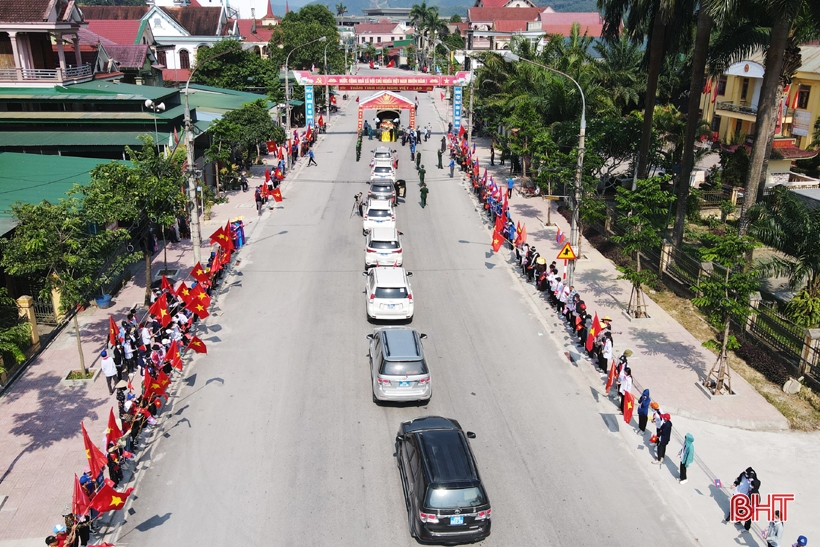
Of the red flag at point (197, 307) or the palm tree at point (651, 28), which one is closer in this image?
the red flag at point (197, 307)

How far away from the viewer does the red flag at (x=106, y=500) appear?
43.8 feet

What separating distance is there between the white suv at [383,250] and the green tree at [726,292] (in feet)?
38.1

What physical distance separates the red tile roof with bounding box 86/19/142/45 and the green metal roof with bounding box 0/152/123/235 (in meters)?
32.7

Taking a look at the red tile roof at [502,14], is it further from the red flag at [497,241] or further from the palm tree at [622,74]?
the red flag at [497,241]

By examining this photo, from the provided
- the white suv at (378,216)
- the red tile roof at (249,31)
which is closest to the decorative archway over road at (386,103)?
the white suv at (378,216)

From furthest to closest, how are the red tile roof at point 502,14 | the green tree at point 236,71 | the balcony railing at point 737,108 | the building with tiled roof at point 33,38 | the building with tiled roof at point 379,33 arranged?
the building with tiled roof at point 379,33
the red tile roof at point 502,14
the green tree at point 236,71
the balcony railing at point 737,108
the building with tiled roof at point 33,38

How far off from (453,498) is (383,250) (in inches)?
609

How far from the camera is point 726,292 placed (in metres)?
18.9

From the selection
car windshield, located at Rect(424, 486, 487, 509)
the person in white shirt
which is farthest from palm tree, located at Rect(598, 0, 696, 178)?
the person in white shirt

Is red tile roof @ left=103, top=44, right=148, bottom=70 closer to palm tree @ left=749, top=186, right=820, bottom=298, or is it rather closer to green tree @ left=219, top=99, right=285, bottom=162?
green tree @ left=219, top=99, right=285, bottom=162

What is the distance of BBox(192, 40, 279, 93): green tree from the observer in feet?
216

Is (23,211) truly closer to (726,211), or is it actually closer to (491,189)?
(491,189)

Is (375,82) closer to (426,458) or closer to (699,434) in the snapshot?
(699,434)

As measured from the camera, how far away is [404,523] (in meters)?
13.9
